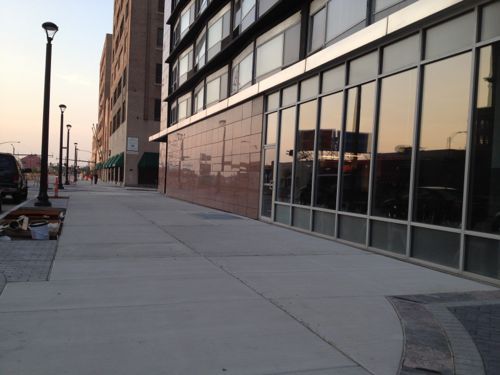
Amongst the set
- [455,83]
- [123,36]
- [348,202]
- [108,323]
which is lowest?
[108,323]

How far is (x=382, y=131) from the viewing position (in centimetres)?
1032

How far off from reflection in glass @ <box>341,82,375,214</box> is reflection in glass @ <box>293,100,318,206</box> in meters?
1.76

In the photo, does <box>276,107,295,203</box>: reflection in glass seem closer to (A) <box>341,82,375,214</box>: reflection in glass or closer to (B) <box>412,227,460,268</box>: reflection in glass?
(A) <box>341,82,375,214</box>: reflection in glass

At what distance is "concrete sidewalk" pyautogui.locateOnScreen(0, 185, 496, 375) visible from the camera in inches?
162

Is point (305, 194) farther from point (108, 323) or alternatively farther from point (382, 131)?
point (108, 323)

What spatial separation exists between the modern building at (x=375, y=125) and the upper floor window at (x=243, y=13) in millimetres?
109

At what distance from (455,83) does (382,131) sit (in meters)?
2.07

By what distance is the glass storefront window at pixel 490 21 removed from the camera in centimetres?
771

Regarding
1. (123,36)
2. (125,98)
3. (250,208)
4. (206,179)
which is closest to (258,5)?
(250,208)

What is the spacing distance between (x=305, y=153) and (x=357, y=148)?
8.64 feet

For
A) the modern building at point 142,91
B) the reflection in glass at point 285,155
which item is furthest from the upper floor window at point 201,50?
the modern building at point 142,91

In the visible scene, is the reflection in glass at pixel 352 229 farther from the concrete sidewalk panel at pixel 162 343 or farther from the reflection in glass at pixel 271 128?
the concrete sidewalk panel at pixel 162 343

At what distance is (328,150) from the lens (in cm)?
1244

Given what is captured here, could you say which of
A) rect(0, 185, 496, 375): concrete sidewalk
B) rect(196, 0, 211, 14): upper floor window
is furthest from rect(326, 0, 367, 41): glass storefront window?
rect(196, 0, 211, 14): upper floor window
